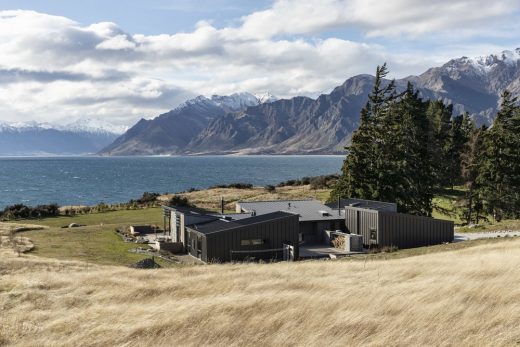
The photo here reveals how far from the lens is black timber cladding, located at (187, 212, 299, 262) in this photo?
37.5 metres

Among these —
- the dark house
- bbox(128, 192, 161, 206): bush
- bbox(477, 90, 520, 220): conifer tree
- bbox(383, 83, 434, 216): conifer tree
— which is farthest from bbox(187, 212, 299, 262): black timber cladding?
bbox(128, 192, 161, 206): bush

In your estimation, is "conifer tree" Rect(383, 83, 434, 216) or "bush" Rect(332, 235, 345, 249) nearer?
"bush" Rect(332, 235, 345, 249)

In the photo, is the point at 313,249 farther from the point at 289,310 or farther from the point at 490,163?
the point at 289,310

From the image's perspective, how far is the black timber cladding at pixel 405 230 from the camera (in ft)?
144

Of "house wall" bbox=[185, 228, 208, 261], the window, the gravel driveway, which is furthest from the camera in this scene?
the gravel driveway

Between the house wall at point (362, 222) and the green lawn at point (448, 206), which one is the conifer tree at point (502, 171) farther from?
the house wall at point (362, 222)

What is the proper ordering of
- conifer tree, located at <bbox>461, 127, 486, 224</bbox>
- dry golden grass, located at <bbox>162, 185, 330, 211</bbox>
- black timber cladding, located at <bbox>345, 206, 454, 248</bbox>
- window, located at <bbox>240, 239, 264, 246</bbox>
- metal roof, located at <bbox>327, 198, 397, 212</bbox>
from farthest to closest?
dry golden grass, located at <bbox>162, 185, 330, 211</bbox>, conifer tree, located at <bbox>461, 127, 486, 224</bbox>, metal roof, located at <bbox>327, 198, 397, 212</bbox>, black timber cladding, located at <bbox>345, 206, 454, 248</bbox>, window, located at <bbox>240, 239, 264, 246</bbox>

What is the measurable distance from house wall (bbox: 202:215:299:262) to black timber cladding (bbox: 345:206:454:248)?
25.8 ft

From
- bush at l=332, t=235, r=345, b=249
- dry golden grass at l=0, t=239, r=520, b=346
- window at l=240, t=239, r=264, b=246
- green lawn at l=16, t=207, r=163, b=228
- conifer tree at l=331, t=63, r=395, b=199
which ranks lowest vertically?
bush at l=332, t=235, r=345, b=249

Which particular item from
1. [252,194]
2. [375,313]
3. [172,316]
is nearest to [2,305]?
[172,316]

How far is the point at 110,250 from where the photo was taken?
1529 inches

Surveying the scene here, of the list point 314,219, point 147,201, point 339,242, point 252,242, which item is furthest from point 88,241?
point 147,201

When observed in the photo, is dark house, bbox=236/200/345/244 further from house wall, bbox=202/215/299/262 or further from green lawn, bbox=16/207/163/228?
green lawn, bbox=16/207/163/228

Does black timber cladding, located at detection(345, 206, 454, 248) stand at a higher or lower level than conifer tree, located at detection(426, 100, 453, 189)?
lower
